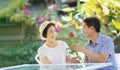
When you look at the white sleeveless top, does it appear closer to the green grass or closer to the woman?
the woman

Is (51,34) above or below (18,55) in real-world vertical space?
above

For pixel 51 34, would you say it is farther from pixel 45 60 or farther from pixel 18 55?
pixel 18 55

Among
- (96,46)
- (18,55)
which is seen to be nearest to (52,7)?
(18,55)

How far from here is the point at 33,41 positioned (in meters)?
6.53

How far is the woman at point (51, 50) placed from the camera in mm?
3465

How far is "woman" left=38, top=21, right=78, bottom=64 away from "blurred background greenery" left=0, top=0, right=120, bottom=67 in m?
2.13

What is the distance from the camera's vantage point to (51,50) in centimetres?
351

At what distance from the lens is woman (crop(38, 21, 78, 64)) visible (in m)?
3.46

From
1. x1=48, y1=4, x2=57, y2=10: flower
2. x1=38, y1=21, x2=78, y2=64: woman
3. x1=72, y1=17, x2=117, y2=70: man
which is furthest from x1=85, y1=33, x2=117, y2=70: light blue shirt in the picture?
x1=48, y1=4, x2=57, y2=10: flower

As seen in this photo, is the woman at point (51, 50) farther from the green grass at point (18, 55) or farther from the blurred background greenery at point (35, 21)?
the green grass at point (18, 55)

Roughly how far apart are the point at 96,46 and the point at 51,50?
605mm

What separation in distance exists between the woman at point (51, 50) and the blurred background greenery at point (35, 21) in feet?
6.97

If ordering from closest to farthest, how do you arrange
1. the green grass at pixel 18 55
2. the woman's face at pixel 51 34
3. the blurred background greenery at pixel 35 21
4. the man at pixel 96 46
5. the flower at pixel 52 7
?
the man at pixel 96 46 → the woman's face at pixel 51 34 → the blurred background greenery at pixel 35 21 → the green grass at pixel 18 55 → the flower at pixel 52 7

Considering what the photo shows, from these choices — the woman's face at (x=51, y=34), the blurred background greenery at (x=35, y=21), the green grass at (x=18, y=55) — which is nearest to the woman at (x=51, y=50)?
the woman's face at (x=51, y=34)
